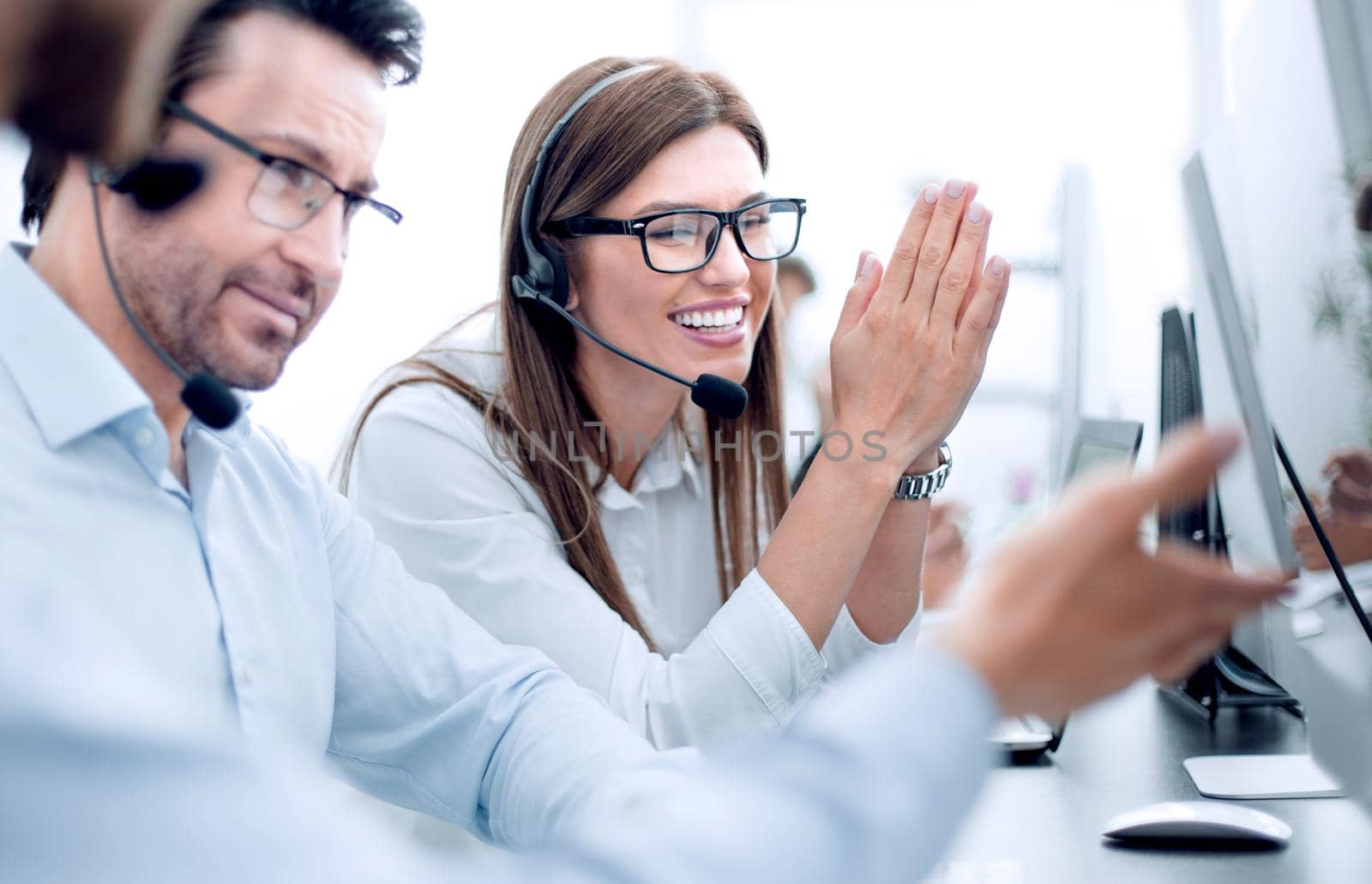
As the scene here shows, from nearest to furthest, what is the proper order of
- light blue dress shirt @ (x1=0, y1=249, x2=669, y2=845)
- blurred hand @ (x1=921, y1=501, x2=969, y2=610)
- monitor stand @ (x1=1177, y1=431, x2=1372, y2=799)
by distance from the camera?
light blue dress shirt @ (x1=0, y1=249, x2=669, y2=845) → monitor stand @ (x1=1177, y1=431, x2=1372, y2=799) → blurred hand @ (x1=921, y1=501, x2=969, y2=610)

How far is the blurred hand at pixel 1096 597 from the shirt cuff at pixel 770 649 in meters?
0.54

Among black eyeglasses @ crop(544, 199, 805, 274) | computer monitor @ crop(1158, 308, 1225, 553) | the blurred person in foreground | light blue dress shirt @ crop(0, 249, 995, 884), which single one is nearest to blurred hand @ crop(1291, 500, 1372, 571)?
light blue dress shirt @ crop(0, 249, 995, 884)

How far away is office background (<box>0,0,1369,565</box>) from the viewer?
224cm

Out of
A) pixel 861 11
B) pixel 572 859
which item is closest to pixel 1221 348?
pixel 572 859

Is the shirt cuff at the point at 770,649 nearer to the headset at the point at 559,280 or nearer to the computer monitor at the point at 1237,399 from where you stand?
the headset at the point at 559,280

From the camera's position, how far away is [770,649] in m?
0.97

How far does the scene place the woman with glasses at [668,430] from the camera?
1004 mm

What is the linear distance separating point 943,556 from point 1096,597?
123 cm

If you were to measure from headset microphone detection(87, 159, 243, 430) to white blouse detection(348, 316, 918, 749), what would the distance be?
0.43m

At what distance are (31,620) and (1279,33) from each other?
0.86 m

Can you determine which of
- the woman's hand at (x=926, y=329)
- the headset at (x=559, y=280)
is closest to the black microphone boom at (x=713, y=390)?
the headset at (x=559, y=280)

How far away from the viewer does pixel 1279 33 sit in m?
0.79

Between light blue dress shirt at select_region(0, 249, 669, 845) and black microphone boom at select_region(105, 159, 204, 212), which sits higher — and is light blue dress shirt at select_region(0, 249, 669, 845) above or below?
below

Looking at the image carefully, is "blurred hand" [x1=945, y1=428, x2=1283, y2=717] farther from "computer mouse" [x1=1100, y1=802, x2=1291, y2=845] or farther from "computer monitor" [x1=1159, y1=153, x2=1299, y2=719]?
"computer mouse" [x1=1100, y1=802, x2=1291, y2=845]
